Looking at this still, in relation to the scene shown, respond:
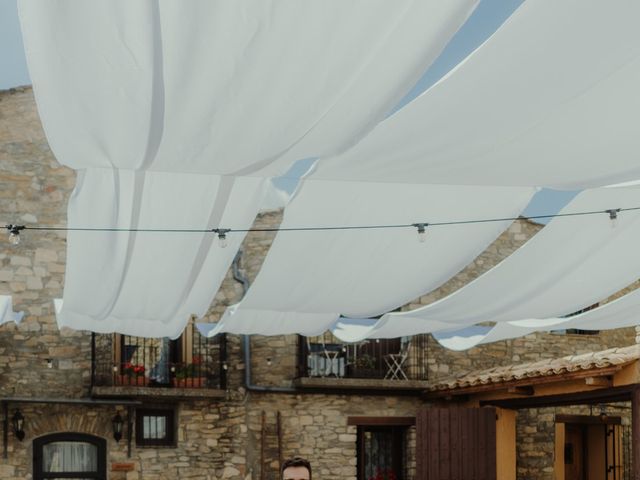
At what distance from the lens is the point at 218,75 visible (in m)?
2.93

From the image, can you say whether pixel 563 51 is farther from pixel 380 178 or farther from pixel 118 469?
pixel 118 469

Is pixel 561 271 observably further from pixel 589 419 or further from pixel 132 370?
pixel 589 419

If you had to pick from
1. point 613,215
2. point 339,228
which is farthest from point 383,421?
point 613,215

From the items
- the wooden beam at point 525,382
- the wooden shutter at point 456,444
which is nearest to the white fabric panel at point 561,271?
the wooden beam at point 525,382

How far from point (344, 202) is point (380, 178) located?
3.04ft

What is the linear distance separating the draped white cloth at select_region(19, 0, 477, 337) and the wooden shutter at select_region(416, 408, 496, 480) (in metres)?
7.82

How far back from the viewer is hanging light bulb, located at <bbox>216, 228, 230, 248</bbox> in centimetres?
497

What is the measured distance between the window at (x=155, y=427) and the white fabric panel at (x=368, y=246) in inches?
251

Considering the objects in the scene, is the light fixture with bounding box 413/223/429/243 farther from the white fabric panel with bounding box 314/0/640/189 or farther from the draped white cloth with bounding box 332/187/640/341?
the white fabric panel with bounding box 314/0/640/189

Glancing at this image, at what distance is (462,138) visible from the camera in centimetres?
362

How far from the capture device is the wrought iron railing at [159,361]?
12.3 metres

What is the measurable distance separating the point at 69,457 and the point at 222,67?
1015 centimetres

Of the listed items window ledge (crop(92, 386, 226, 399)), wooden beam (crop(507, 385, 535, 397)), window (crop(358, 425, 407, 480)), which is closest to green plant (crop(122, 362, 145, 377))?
window ledge (crop(92, 386, 226, 399))

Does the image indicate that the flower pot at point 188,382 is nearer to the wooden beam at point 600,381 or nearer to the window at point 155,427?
the window at point 155,427
